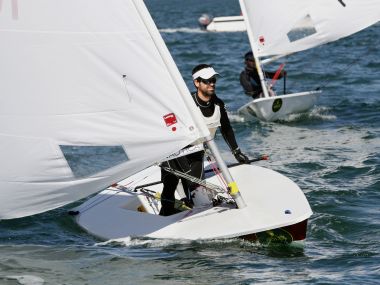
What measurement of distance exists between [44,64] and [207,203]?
1.98 m

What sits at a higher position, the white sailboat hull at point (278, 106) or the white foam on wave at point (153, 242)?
the white sailboat hull at point (278, 106)

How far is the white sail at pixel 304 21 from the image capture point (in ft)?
40.7

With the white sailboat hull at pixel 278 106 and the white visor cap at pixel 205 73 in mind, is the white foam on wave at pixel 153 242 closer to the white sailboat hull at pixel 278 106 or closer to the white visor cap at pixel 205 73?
the white visor cap at pixel 205 73

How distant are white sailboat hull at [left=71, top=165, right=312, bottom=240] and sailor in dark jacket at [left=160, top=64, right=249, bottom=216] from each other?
0.23m

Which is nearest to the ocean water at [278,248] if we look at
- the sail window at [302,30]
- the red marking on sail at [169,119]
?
the red marking on sail at [169,119]

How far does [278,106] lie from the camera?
13375mm

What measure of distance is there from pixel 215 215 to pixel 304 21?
20.9 feet

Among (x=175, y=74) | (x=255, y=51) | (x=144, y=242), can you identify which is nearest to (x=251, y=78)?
(x=255, y=51)

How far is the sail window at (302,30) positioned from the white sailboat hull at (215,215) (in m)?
5.23

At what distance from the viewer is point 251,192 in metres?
7.32

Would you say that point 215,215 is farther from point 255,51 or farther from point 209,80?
point 255,51

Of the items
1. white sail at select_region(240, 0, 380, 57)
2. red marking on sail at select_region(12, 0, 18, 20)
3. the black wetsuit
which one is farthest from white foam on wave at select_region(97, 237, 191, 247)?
white sail at select_region(240, 0, 380, 57)

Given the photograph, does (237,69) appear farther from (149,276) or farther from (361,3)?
(149,276)

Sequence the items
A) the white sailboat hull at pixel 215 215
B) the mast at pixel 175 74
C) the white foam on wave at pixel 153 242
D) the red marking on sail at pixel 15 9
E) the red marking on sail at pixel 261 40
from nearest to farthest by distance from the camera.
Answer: the red marking on sail at pixel 15 9 → the mast at pixel 175 74 → the white sailboat hull at pixel 215 215 → the white foam on wave at pixel 153 242 → the red marking on sail at pixel 261 40
